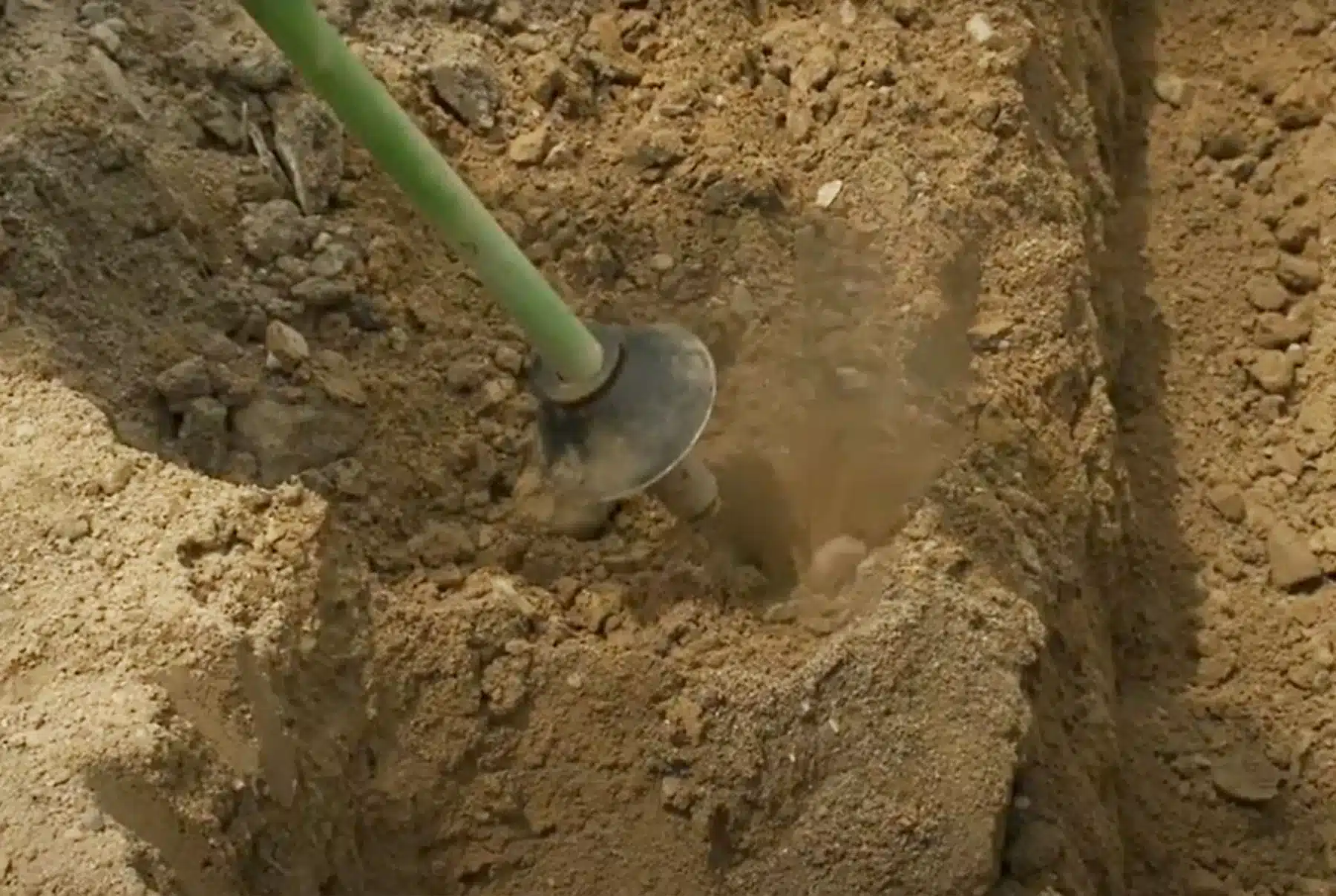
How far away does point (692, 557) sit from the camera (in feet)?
5.13

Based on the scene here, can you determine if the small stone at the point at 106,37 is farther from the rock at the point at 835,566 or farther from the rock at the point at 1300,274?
the rock at the point at 1300,274

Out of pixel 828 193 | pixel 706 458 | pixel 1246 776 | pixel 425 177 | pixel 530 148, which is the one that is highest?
pixel 425 177

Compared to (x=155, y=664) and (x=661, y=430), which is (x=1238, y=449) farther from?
(x=155, y=664)

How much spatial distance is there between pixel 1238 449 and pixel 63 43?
1.48 metres

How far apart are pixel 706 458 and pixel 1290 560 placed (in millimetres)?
737

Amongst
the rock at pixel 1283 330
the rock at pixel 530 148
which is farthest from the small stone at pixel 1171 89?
the rock at pixel 530 148

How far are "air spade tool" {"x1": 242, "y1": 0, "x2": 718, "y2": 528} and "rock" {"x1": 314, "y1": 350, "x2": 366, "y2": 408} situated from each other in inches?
6.7

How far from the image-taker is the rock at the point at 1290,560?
1.82m

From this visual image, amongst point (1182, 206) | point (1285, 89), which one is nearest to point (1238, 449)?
point (1182, 206)

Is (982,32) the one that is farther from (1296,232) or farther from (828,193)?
(1296,232)

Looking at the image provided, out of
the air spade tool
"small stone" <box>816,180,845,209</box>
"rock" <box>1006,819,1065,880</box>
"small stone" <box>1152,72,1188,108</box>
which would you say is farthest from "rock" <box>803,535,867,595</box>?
"small stone" <box>1152,72,1188,108</box>

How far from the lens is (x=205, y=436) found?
1.43 m

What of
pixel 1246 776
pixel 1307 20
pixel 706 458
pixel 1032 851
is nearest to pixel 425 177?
pixel 706 458

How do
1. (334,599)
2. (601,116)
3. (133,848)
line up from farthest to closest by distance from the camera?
(601,116)
(334,599)
(133,848)
